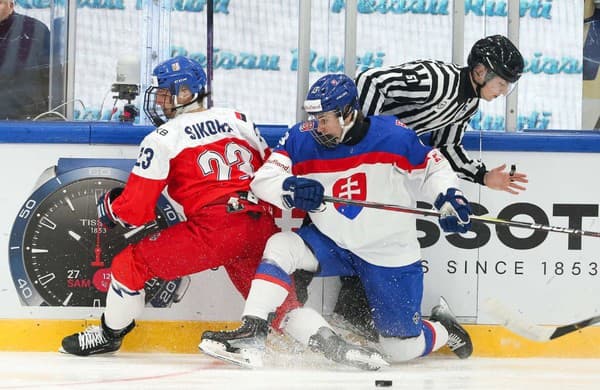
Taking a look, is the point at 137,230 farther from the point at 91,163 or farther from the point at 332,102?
the point at 332,102

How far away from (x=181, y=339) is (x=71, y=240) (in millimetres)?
503

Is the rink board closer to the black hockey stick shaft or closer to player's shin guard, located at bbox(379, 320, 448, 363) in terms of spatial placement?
player's shin guard, located at bbox(379, 320, 448, 363)

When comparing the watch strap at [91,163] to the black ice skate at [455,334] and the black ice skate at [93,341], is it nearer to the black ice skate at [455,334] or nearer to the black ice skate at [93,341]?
the black ice skate at [93,341]

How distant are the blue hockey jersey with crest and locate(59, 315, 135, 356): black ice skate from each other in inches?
26.1

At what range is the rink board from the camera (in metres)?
4.28

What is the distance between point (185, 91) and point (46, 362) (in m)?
0.97

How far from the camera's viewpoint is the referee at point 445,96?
13.4 feet

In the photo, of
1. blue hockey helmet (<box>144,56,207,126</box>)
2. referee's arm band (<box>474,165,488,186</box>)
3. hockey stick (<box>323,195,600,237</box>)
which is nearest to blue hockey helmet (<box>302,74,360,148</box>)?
hockey stick (<box>323,195,600,237</box>)

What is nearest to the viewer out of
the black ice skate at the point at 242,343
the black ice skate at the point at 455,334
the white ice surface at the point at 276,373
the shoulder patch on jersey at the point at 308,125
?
the white ice surface at the point at 276,373

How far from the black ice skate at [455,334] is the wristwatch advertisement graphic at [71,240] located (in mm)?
870

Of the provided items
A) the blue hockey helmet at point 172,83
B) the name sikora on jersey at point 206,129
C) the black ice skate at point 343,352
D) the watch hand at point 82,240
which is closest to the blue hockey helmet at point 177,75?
the blue hockey helmet at point 172,83

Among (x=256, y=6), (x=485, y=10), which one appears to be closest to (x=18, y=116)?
(x=256, y=6)

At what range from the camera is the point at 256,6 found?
187 inches

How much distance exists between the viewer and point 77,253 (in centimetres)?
430
